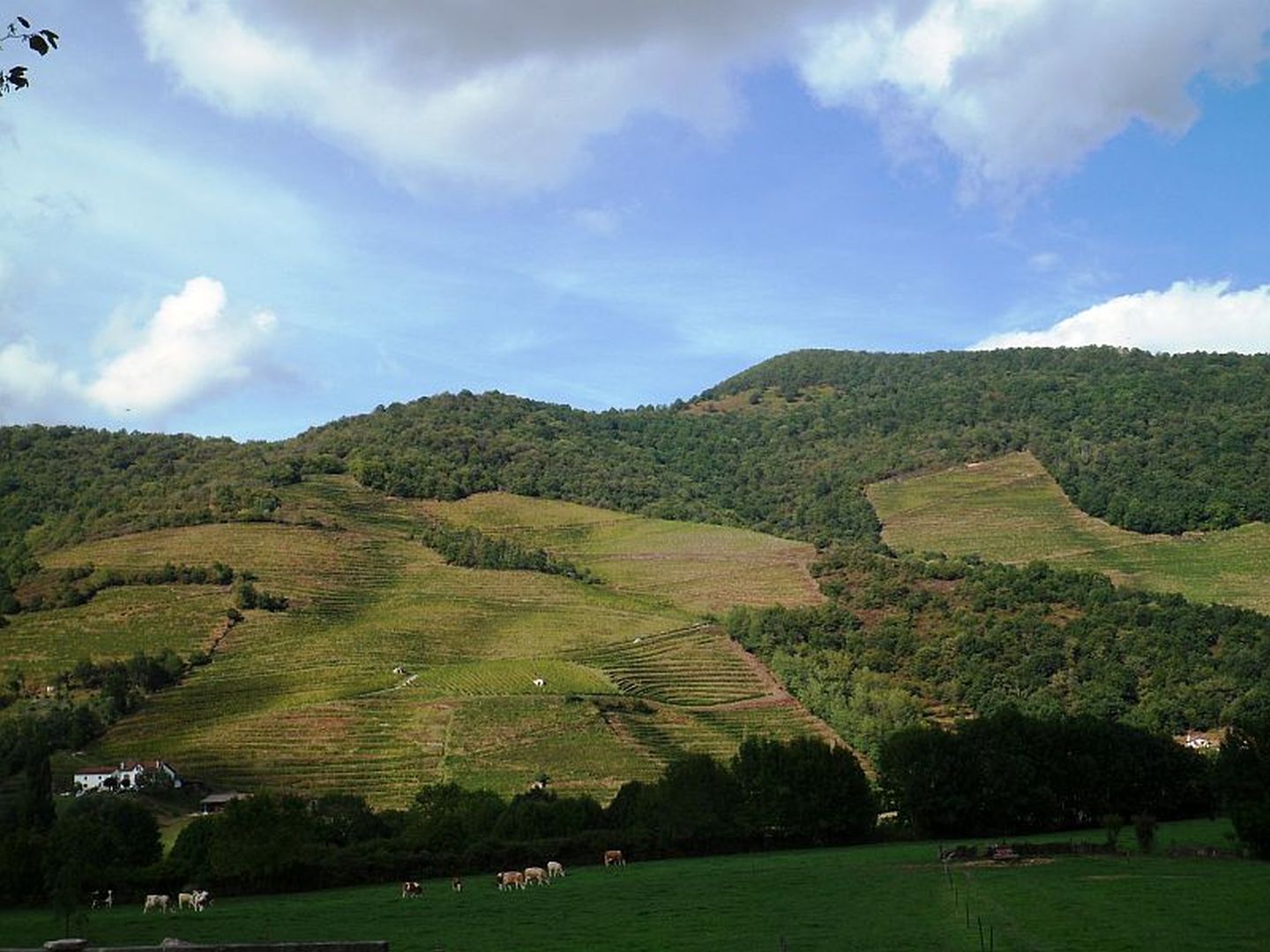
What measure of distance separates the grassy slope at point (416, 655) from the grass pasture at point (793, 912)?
4043cm

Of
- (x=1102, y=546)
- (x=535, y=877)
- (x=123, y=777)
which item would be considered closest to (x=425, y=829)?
(x=535, y=877)

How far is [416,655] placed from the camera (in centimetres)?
11894

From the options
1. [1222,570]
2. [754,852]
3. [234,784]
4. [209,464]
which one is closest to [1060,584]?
[1222,570]

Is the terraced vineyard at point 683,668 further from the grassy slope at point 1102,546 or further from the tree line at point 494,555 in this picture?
the grassy slope at point 1102,546

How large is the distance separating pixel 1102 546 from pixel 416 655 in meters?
105

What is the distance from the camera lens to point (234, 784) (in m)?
89.8

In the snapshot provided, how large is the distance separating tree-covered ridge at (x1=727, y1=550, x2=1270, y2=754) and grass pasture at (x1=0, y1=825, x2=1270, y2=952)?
59.3 metres

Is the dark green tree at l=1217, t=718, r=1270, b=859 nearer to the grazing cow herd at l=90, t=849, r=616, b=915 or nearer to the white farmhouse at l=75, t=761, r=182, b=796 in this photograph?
the grazing cow herd at l=90, t=849, r=616, b=915

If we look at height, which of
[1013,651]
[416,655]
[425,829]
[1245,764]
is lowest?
[425,829]

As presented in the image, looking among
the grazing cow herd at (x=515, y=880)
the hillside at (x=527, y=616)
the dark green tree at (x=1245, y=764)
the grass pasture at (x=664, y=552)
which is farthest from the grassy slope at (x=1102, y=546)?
the grazing cow herd at (x=515, y=880)

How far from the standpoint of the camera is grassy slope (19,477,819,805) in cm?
9450

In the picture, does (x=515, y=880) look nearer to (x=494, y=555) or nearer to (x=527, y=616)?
(x=527, y=616)

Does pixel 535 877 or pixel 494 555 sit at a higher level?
pixel 494 555

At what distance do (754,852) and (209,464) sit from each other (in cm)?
15348
